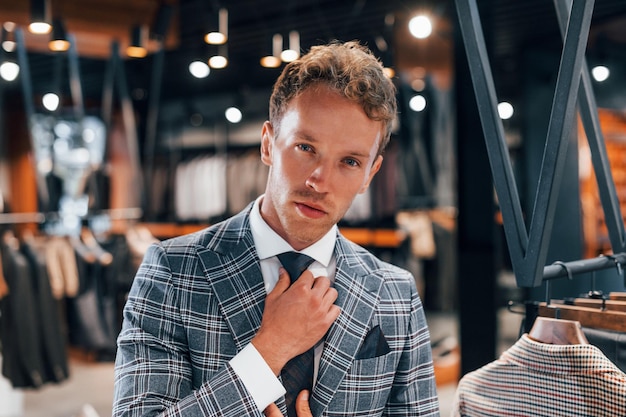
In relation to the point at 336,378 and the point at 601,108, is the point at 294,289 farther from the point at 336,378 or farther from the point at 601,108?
the point at 601,108

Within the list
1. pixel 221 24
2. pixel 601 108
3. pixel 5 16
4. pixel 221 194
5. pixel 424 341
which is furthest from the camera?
pixel 221 194

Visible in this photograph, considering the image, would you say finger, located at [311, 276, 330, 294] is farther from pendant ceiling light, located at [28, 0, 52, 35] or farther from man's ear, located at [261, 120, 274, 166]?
pendant ceiling light, located at [28, 0, 52, 35]

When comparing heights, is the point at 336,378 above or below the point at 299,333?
below

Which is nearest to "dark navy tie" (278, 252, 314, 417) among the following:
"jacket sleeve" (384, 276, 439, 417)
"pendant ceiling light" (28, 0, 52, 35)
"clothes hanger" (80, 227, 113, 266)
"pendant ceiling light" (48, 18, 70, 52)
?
"jacket sleeve" (384, 276, 439, 417)

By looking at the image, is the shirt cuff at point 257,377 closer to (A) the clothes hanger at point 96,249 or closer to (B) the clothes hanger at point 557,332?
(B) the clothes hanger at point 557,332

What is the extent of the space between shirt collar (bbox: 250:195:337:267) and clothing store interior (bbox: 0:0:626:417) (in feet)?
1.33

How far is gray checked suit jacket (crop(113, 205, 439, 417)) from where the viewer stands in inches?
50.5

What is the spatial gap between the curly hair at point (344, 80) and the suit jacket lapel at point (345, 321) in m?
0.33

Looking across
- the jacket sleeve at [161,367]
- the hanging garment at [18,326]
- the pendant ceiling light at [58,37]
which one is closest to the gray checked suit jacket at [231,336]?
the jacket sleeve at [161,367]

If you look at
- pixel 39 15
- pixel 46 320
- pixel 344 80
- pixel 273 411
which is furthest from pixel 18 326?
pixel 344 80

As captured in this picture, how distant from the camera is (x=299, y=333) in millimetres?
1310

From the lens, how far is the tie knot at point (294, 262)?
57.2 inches

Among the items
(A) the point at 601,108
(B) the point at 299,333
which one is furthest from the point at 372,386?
(A) the point at 601,108

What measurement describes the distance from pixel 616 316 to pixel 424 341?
1.47 ft
